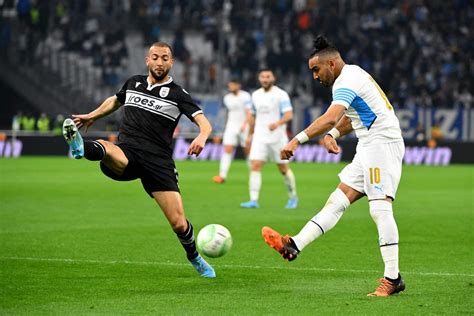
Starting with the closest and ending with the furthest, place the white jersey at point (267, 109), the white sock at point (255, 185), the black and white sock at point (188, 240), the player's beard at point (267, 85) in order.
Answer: the black and white sock at point (188, 240) → the white sock at point (255, 185) → the player's beard at point (267, 85) → the white jersey at point (267, 109)

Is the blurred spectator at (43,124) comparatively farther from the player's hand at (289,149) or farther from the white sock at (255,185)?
the player's hand at (289,149)

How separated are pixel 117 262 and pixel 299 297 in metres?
2.82

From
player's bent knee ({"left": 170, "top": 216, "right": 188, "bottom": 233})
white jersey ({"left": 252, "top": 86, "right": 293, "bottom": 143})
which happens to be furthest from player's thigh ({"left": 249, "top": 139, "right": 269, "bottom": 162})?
player's bent knee ({"left": 170, "top": 216, "right": 188, "bottom": 233})

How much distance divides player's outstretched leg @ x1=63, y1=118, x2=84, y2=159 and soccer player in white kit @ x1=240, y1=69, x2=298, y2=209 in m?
9.05

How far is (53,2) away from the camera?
41.4m

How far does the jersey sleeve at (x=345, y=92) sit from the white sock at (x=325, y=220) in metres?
1.01

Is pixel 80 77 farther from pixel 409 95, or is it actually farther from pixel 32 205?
pixel 32 205

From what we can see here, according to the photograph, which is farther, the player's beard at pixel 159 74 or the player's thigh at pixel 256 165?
the player's thigh at pixel 256 165

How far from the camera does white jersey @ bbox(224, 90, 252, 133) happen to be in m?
24.8

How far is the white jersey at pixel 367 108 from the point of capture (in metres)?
8.84

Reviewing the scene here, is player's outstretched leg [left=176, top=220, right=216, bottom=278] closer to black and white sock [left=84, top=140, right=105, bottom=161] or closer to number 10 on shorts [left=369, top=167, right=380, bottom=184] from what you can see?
black and white sock [left=84, top=140, right=105, bottom=161]

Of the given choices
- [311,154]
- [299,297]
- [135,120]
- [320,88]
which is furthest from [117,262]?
[320,88]

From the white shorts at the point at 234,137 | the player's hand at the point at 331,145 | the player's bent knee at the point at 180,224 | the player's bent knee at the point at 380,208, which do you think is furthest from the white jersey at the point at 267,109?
the player's bent knee at the point at 380,208

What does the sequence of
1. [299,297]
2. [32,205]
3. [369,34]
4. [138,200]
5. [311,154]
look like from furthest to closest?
[369,34] < [311,154] < [138,200] < [32,205] < [299,297]
